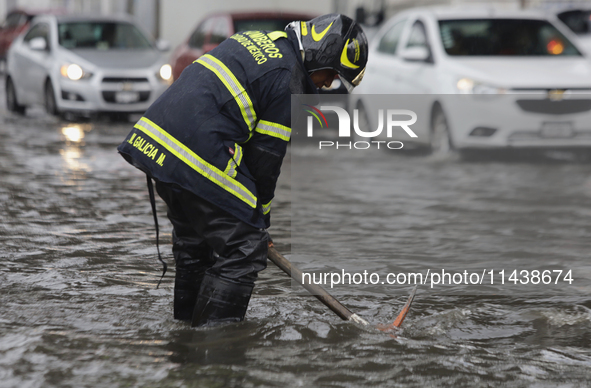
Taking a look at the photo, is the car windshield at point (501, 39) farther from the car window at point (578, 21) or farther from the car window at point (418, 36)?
the car window at point (578, 21)

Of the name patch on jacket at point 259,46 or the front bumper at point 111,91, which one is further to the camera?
the front bumper at point 111,91

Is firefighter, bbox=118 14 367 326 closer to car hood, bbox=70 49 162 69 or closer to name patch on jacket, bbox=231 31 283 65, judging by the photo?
name patch on jacket, bbox=231 31 283 65

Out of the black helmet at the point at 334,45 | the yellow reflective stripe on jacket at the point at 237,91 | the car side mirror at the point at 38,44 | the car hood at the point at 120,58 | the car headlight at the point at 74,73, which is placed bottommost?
the car headlight at the point at 74,73

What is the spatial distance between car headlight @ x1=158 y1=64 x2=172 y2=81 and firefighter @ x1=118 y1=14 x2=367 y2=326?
10328 millimetres

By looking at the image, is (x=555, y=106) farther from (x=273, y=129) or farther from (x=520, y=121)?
(x=273, y=129)

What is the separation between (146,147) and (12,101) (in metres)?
12.4

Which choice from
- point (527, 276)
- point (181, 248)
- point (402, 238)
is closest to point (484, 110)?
point (402, 238)

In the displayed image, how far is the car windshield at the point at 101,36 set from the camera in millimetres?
14625

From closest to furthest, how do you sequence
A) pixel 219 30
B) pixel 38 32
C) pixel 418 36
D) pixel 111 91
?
pixel 418 36
pixel 111 91
pixel 219 30
pixel 38 32

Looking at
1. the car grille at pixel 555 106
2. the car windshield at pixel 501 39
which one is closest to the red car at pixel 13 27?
the car windshield at pixel 501 39

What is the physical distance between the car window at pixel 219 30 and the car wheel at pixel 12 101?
11.7 ft

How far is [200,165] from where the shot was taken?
366 centimetres

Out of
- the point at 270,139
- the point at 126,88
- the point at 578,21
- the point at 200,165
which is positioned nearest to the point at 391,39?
the point at 578,21

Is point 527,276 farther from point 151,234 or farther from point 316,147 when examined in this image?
point 316,147
